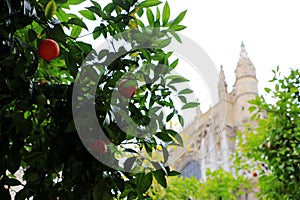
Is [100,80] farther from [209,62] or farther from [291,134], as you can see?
[291,134]

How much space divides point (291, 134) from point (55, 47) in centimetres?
205

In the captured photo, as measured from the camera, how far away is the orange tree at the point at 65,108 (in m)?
0.72

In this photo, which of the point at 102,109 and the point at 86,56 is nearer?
the point at 102,109

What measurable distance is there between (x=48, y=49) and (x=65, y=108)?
118 mm

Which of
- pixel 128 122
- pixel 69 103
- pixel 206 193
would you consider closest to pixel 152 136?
pixel 128 122

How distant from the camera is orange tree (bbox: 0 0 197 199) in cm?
72

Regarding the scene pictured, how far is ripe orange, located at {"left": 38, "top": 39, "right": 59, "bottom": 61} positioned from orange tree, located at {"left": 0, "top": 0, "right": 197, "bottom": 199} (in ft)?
0.05

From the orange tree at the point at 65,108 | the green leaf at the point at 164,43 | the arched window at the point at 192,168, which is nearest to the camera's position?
the orange tree at the point at 65,108

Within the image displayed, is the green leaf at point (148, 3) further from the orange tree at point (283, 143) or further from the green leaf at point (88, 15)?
the orange tree at point (283, 143)

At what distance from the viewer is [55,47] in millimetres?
773

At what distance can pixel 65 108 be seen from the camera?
0.75 m

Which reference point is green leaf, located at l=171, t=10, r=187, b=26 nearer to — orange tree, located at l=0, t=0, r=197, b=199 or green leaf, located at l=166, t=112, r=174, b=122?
orange tree, located at l=0, t=0, r=197, b=199

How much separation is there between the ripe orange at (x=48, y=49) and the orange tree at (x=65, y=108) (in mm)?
14

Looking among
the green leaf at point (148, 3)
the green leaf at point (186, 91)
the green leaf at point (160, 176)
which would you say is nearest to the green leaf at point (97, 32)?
the green leaf at point (148, 3)
